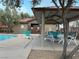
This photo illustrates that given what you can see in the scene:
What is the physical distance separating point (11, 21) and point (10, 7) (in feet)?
120

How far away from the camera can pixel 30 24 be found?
4862 cm

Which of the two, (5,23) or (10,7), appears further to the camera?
(5,23)

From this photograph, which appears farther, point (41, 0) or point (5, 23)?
point (5, 23)

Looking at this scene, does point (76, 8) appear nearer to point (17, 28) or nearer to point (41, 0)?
point (41, 0)

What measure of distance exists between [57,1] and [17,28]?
38407mm

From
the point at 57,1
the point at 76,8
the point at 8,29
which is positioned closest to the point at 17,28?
the point at 8,29

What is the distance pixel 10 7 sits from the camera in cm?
920

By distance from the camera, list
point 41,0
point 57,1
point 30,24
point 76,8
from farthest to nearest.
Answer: point 30,24 → point 76,8 → point 57,1 → point 41,0

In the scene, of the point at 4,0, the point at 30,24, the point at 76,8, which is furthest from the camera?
the point at 30,24

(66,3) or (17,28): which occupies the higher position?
(66,3)

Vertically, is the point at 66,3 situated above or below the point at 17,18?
above

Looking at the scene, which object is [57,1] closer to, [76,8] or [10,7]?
[10,7]

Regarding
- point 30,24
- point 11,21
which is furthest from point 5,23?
point 30,24

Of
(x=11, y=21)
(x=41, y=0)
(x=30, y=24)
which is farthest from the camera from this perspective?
(x=30, y=24)
